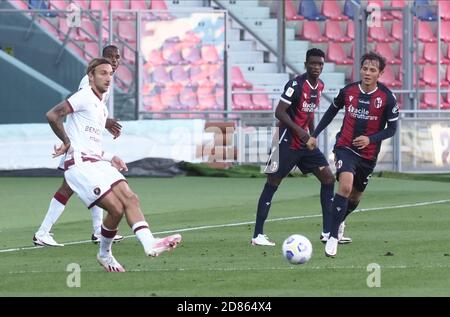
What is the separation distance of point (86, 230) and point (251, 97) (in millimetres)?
14591

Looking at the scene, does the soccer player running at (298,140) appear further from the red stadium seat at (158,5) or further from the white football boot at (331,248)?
the red stadium seat at (158,5)

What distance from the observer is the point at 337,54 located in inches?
1320

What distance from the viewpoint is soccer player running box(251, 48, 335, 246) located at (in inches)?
562

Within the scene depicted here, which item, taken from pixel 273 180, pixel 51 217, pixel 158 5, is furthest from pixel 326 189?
pixel 158 5

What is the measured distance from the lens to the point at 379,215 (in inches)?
707

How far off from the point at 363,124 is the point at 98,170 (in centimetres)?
325

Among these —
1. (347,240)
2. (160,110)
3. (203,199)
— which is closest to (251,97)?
(160,110)

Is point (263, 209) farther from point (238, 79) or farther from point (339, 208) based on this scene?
point (238, 79)

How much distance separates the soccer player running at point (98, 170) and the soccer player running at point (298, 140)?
2.57 m

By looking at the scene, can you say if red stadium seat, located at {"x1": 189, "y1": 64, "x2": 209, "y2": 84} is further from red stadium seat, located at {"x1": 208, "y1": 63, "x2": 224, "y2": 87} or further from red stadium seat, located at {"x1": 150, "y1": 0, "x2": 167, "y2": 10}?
red stadium seat, located at {"x1": 150, "y1": 0, "x2": 167, "y2": 10}

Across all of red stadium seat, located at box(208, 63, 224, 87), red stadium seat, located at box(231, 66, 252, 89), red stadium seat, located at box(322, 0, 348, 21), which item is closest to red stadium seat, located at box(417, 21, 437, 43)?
red stadium seat, located at box(322, 0, 348, 21)

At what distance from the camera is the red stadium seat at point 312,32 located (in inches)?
1331

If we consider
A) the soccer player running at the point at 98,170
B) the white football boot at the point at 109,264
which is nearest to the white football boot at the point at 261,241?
the soccer player running at the point at 98,170
